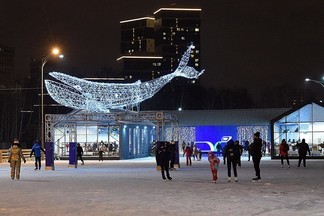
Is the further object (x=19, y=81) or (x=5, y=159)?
(x=19, y=81)

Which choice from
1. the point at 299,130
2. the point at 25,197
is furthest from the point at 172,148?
the point at 299,130

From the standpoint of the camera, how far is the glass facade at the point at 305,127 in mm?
50938

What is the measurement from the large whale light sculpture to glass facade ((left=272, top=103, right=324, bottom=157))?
35.6 ft

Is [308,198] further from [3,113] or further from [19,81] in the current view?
[19,81]

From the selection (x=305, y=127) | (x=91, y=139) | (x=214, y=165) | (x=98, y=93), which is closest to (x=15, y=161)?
(x=214, y=165)

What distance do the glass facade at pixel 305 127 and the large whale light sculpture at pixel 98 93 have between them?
427 inches

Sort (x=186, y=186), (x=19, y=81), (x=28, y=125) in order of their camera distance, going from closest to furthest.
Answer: (x=186, y=186) < (x=28, y=125) < (x=19, y=81)

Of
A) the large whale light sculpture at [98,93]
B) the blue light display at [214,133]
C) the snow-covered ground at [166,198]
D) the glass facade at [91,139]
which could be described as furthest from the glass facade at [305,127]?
the snow-covered ground at [166,198]

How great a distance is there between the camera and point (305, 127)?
5128cm

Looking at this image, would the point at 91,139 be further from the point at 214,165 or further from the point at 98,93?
the point at 214,165

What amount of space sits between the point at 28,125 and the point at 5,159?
1673 inches

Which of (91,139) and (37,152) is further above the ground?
(91,139)

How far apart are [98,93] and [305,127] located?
59.3ft

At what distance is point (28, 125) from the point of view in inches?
3688
